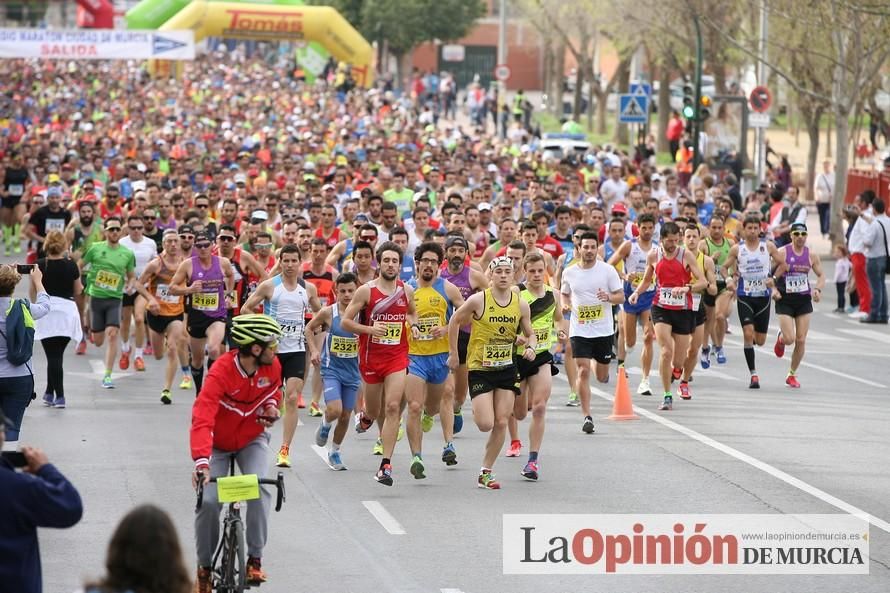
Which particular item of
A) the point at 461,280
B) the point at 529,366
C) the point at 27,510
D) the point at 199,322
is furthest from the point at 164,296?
the point at 27,510

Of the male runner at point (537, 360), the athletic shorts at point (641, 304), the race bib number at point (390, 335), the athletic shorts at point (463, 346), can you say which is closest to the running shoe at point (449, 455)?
the male runner at point (537, 360)

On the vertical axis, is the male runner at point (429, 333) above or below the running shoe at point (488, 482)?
above

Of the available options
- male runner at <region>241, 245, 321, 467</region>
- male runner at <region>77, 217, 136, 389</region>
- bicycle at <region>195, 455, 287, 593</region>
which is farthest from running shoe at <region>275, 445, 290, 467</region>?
male runner at <region>77, 217, 136, 389</region>

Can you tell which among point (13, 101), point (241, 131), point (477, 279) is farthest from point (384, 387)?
point (13, 101)

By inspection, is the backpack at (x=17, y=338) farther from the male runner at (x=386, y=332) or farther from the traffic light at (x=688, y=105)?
the traffic light at (x=688, y=105)

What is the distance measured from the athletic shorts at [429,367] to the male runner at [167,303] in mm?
4457

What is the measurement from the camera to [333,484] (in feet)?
43.9

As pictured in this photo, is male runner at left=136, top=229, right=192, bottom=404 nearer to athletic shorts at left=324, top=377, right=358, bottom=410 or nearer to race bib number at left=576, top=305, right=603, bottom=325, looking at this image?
athletic shorts at left=324, top=377, right=358, bottom=410

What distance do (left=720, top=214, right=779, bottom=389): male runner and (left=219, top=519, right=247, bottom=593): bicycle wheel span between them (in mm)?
10828

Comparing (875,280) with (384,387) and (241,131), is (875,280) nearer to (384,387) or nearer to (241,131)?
(384,387)

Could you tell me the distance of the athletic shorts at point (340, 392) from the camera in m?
13.9

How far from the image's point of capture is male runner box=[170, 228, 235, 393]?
16.8 m

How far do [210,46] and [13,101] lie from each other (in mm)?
35828

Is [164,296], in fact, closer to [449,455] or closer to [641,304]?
[449,455]
